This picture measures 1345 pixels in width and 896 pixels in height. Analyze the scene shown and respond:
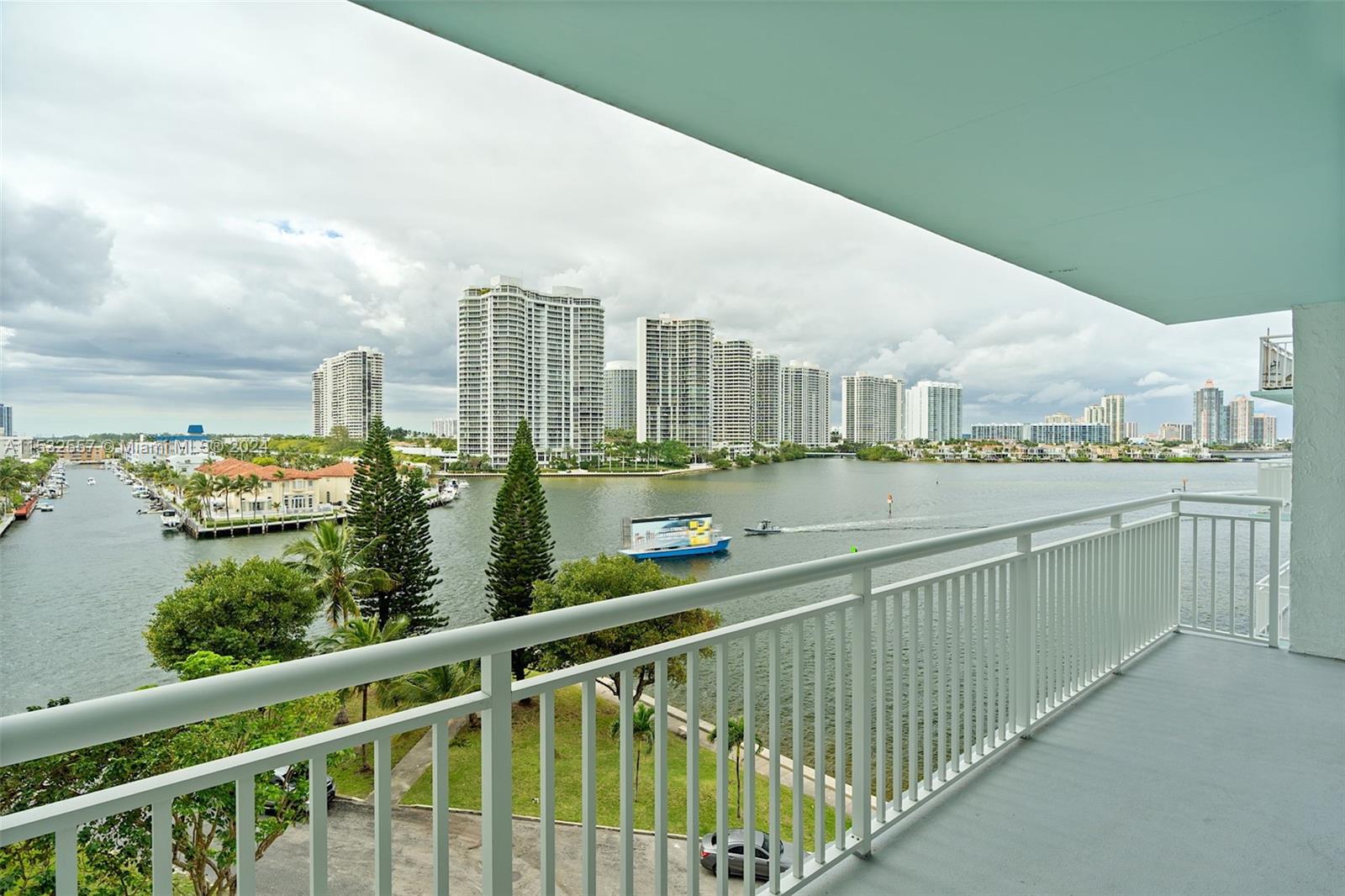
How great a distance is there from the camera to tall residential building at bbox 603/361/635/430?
3216cm

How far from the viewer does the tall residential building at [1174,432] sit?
25.4m

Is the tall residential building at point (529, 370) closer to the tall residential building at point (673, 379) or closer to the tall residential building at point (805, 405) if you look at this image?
the tall residential building at point (673, 379)

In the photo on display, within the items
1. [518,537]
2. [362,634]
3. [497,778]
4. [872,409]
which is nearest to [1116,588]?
[497,778]

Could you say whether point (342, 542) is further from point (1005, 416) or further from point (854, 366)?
point (854, 366)

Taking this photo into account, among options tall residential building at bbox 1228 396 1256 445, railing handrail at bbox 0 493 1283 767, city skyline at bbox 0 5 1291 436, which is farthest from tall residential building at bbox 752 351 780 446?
railing handrail at bbox 0 493 1283 767

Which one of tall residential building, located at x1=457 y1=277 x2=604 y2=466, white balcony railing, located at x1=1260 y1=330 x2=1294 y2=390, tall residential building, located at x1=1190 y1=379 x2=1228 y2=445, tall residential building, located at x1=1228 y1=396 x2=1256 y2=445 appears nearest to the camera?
white balcony railing, located at x1=1260 y1=330 x2=1294 y2=390

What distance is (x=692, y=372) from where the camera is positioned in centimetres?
3506

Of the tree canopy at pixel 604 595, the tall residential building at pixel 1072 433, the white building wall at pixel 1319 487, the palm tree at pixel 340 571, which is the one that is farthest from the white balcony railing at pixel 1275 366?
the tall residential building at pixel 1072 433

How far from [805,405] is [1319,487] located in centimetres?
3546

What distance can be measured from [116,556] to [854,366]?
43455 millimetres

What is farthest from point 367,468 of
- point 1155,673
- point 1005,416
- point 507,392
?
point 1005,416

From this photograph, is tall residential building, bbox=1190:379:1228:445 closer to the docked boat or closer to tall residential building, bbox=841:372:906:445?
tall residential building, bbox=841:372:906:445

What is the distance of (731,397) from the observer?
36500 mm

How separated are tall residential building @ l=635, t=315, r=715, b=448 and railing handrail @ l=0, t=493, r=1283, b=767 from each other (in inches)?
1253
